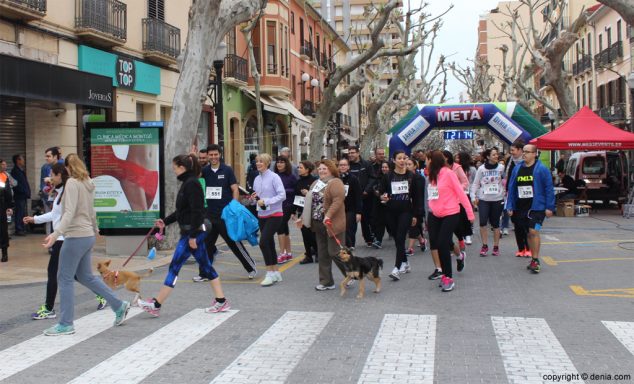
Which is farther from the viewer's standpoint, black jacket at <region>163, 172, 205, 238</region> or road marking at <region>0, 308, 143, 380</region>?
black jacket at <region>163, 172, 205, 238</region>

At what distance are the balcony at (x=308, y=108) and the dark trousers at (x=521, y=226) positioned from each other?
29.3m

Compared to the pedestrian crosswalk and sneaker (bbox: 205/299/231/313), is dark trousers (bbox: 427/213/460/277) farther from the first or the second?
sneaker (bbox: 205/299/231/313)

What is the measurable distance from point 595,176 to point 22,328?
65.9 ft

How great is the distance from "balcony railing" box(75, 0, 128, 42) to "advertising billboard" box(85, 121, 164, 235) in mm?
5494

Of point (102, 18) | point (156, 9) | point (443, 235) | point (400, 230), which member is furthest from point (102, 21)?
point (443, 235)

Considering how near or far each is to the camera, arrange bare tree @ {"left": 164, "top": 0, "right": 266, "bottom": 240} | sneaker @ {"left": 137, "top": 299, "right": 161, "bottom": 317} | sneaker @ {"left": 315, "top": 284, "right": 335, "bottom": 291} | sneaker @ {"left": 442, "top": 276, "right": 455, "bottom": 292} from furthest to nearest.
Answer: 1. bare tree @ {"left": 164, "top": 0, "right": 266, "bottom": 240}
2. sneaker @ {"left": 315, "top": 284, "right": 335, "bottom": 291}
3. sneaker @ {"left": 442, "top": 276, "right": 455, "bottom": 292}
4. sneaker @ {"left": 137, "top": 299, "right": 161, "bottom": 317}

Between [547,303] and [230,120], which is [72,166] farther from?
[230,120]

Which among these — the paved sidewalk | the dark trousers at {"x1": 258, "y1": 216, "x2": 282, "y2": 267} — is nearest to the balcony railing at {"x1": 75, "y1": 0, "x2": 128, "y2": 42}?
the paved sidewalk

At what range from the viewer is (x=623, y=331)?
6262 mm

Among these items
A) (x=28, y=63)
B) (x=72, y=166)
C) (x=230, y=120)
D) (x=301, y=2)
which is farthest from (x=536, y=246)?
(x=301, y=2)

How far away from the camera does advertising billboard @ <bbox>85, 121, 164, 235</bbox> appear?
11.9m

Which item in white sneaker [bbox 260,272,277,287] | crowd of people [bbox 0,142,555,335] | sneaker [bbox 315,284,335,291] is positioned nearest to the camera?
crowd of people [bbox 0,142,555,335]

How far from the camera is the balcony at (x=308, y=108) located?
39844 mm

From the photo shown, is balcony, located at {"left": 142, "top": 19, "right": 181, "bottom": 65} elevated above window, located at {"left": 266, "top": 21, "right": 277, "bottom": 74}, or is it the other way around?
window, located at {"left": 266, "top": 21, "right": 277, "bottom": 74}
